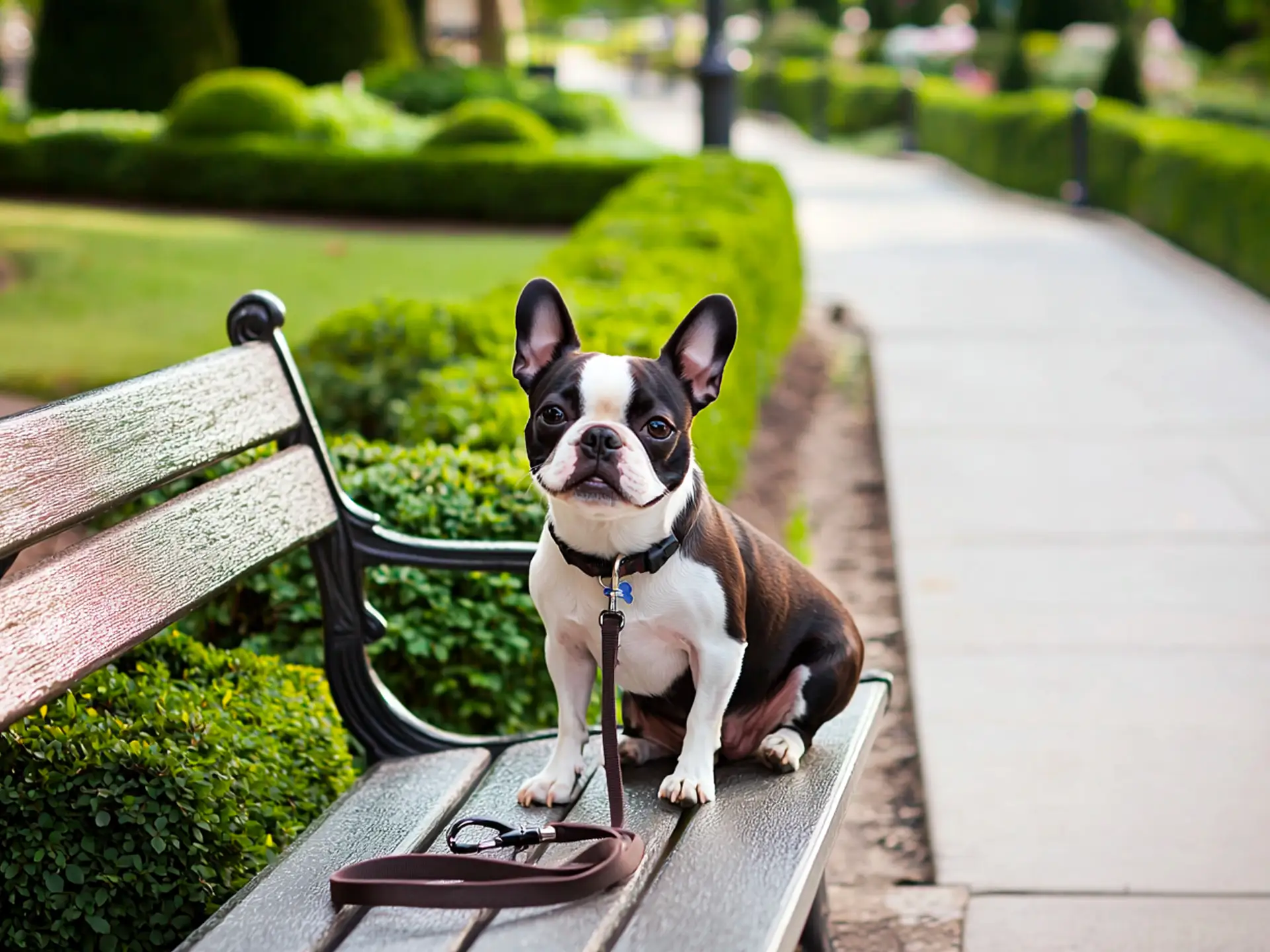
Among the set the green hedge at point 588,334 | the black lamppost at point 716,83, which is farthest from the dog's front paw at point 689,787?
the black lamppost at point 716,83

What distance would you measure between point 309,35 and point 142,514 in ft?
74.0

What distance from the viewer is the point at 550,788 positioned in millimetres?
2631

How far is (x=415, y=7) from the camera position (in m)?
32.7

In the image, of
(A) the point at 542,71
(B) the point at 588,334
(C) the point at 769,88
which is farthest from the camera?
(C) the point at 769,88

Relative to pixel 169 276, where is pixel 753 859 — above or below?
above

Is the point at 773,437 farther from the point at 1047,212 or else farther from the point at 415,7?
the point at 415,7

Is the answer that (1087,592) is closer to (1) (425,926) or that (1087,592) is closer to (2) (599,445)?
(2) (599,445)

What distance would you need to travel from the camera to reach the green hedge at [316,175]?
1705 cm

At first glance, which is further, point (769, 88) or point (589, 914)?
point (769, 88)

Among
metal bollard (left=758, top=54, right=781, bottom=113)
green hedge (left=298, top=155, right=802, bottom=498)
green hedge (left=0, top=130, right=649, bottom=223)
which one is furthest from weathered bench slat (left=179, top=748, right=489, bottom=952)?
metal bollard (left=758, top=54, right=781, bottom=113)

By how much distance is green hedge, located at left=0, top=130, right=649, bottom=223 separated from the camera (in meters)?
17.0

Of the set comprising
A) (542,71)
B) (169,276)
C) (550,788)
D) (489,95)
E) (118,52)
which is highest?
(550,788)

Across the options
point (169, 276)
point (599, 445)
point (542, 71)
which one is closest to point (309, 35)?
point (542, 71)

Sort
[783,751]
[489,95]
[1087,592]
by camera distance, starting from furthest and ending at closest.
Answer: [489,95], [1087,592], [783,751]
